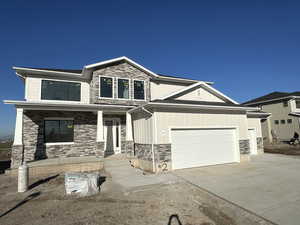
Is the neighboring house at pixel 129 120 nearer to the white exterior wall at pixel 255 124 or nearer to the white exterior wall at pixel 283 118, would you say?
the white exterior wall at pixel 255 124

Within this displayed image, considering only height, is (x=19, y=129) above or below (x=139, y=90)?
below

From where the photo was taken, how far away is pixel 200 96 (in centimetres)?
1009

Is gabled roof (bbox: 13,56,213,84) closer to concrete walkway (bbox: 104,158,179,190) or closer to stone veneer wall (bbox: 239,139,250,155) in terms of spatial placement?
concrete walkway (bbox: 104,158,179,190)

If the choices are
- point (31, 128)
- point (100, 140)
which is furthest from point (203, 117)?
point (31, 128)

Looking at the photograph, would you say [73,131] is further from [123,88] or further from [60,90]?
[123,88]

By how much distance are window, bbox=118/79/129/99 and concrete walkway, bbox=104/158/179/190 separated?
453 centimetres

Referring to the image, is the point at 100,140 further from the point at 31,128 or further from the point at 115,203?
the point at 115,203

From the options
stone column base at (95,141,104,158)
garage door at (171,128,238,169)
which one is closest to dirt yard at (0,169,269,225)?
garage door at (171,128,238,169)

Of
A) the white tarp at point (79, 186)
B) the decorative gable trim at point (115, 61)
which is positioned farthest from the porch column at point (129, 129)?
the white tarp at point (79, 186)

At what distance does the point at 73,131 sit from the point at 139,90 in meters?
5.16

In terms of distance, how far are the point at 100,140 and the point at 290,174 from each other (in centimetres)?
885

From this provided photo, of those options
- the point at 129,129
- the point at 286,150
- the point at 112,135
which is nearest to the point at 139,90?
the point at 129,129

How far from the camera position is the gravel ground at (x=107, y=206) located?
12.5 ft

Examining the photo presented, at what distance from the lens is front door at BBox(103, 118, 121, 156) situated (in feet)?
36.3
